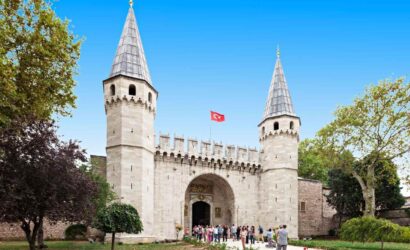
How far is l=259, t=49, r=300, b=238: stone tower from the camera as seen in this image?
30469 millimetres

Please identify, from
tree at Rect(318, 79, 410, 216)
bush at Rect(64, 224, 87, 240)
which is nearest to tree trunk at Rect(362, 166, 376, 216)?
tree at Rect(318, 79, 410, 216)

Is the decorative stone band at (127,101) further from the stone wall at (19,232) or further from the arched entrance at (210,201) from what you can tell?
the stone wall at (19,232)

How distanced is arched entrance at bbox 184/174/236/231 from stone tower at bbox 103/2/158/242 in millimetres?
5401

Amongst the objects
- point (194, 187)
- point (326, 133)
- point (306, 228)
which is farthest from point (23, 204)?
point (306, 228)

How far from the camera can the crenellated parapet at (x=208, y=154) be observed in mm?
28641

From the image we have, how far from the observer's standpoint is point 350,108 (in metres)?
28.2

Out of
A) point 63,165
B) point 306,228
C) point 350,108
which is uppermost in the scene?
point 350,108

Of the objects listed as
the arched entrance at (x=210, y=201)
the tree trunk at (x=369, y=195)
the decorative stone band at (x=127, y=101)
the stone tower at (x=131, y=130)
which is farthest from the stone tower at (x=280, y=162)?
the decorative stone band at (x=127, y=101)

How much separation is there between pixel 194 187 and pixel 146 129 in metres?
7.64

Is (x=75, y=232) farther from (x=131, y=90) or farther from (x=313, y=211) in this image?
(x=313, y=211)

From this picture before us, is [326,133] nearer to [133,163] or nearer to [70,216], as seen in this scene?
[133,163]

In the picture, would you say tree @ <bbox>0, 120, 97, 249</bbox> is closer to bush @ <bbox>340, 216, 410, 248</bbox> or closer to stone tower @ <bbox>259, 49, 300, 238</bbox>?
bush @ <bbox>340, 216, 410, 248</bbox>

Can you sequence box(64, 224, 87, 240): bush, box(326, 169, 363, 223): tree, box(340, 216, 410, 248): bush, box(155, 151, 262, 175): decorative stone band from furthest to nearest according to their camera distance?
box(326, 169, 363, 223): tree → box(155, 151, 262, 175): decorative stone band → box(64, 224, 87, 240): bush → box(340, 216, 410, 248): bush

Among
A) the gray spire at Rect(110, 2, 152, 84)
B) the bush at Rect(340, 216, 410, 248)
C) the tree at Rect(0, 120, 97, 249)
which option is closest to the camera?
the tree at Rect(0, 120, 97, 249)
